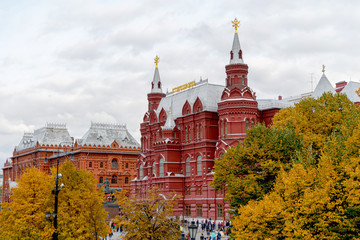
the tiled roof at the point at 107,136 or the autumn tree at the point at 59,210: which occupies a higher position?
the tiled roof at the point at 107,136

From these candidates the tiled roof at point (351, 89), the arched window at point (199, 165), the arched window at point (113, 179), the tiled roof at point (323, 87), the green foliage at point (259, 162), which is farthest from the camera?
the arched window at point (113, 179)

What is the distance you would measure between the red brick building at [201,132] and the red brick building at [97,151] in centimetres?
2091

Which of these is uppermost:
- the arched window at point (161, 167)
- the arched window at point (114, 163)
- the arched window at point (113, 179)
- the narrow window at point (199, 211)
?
the arched window at point (114, 163)

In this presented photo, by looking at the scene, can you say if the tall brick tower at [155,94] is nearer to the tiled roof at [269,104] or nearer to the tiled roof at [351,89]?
the tiled roof at [269,104]

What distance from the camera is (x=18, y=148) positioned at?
431ft

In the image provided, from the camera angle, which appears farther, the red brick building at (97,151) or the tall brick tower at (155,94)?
the red brick building at (97,151)

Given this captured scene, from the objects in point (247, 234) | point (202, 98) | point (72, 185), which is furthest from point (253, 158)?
point (202, 98)

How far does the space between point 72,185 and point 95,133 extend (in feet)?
207

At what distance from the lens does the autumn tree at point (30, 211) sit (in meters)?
38.7

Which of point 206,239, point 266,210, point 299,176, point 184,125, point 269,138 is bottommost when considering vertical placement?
point 206,239

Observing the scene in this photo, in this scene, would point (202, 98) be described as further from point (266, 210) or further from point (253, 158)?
point (266, 210)

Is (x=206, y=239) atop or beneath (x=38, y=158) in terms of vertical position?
beneath

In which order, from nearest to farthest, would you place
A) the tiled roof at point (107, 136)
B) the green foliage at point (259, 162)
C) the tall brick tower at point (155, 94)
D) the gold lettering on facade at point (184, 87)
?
the green foliage at point (259, 162)
the gold lettering on facade at point (184, 87)
the tall brick tower at point (155, 94)
the tiled roof at point (107, 136)

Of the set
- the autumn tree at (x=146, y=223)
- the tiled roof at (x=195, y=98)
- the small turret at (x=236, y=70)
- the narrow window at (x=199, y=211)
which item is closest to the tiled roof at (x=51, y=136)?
the tiled roof at (x=195, y=98)
